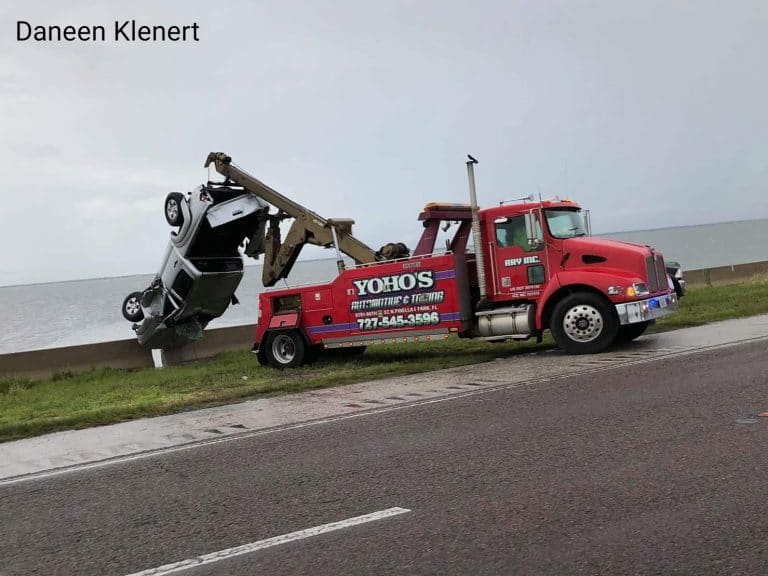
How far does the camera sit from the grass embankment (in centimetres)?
1069

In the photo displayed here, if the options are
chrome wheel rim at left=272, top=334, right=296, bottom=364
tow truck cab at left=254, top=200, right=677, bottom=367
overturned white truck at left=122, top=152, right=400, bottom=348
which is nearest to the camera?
tow truck cab at left=254, top=200, right=677, bottom=367

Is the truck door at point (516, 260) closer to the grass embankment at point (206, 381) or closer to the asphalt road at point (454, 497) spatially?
the grass embankment at point (206, 381)

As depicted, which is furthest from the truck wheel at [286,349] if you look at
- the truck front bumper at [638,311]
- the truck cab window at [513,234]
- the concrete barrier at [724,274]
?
the concrete barrier at [724,274]

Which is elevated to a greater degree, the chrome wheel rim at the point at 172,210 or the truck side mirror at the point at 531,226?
the chrome wheel rim at the point at 172,210

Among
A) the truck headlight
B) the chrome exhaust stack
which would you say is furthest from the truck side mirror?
the truck headlight

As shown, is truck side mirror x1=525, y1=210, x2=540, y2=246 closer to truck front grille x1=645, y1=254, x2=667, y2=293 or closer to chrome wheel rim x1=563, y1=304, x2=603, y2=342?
chrome wheel rim x1=563, y1=304, x2=603, y2=342

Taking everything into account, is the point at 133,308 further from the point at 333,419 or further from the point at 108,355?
the point at 333,419

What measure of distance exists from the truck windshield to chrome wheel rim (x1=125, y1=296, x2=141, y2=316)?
9379mm

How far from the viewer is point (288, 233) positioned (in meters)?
16.9

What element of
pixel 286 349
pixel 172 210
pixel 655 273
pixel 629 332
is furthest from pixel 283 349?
pixel 655 273

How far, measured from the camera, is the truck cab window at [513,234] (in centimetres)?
1415

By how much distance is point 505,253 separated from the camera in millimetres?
14281

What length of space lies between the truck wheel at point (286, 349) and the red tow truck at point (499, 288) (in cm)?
3

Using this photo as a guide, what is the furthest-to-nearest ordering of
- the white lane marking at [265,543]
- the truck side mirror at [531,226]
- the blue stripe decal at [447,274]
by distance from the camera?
the blue stripe decal at [447,274]
the truck side mirror at [531,226]
the white lane marking at [265,543]
